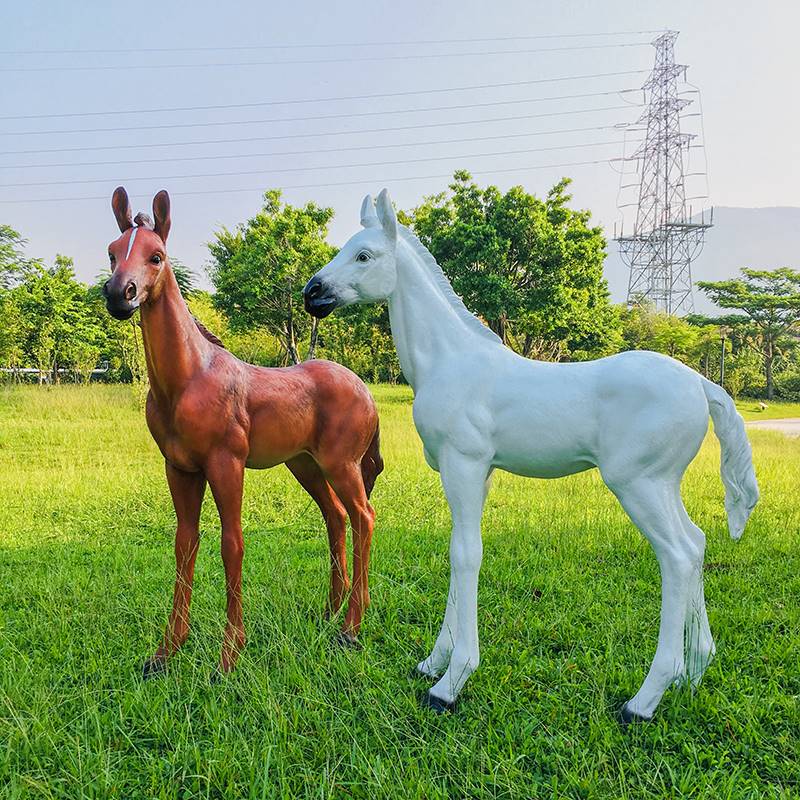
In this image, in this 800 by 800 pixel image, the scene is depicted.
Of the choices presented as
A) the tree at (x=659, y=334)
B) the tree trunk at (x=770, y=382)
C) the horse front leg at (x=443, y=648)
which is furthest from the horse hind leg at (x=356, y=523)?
the tree trunk at (x=770, y=382)

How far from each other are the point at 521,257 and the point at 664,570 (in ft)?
48.9

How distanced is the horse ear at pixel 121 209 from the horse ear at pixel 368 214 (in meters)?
1.03

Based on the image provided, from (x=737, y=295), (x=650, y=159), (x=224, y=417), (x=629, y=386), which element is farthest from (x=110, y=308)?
(x=650, y=159)

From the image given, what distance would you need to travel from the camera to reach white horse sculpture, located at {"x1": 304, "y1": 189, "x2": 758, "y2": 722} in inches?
83.7

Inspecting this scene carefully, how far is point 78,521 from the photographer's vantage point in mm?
5086

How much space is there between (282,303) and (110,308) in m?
13.7

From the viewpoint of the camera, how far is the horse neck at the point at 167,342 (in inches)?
90.3

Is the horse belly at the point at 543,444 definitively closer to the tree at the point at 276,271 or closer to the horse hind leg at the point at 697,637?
the horse hind leg at the point at 697,637

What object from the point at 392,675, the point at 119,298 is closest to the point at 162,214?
the point at 119,298

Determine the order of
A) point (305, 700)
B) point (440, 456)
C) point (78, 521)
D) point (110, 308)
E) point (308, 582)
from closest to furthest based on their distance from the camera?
point (110, 308)
point (305, 700)
point (440, 456)
point (308, 582)
point (78, 521)

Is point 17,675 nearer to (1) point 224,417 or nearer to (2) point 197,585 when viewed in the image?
(2) point 197,585

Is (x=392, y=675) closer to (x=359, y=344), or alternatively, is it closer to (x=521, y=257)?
(x=521, y=257)

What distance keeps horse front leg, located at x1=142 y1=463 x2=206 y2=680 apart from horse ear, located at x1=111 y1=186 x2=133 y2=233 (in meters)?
1.12

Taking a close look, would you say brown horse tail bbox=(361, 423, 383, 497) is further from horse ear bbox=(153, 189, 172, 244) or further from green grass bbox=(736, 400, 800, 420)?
green grass bbox=(736, 400, 800, 420)
